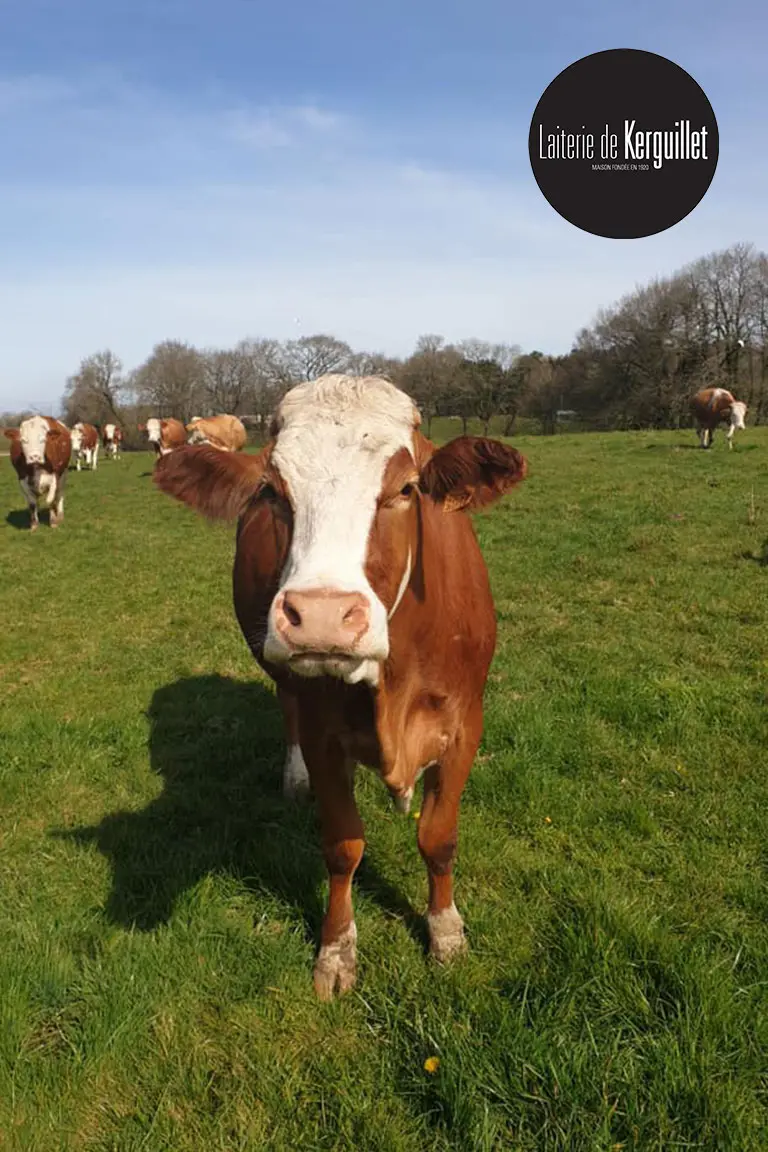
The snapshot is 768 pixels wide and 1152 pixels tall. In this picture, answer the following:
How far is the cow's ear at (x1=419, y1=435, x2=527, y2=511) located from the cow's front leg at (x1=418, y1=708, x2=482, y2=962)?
1105mm

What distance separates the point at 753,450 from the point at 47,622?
17909 millimetres

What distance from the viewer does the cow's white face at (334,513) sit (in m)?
1.72

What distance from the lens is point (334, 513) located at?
1.89m

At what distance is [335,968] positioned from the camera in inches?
111

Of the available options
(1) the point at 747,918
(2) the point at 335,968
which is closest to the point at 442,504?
(2) the point at 335,968

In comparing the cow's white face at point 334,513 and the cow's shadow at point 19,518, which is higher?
the cow's white face at point 334,513

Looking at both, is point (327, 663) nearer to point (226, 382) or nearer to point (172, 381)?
point (226, 382)

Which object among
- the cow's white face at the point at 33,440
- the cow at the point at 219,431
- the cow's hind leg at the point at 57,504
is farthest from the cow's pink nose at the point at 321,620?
the cow at the point at 219,431

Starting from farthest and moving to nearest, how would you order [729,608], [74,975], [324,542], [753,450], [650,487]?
1. [753,450]
2. [650,487]
3. [729,608]
4. [74,975]
5. [324,542]

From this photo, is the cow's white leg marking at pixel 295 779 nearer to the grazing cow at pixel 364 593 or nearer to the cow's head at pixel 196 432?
the grazing cow at pixel 364 593

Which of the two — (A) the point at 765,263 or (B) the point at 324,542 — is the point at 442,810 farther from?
(A) the point at 765,263

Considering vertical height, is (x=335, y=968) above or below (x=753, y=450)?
below

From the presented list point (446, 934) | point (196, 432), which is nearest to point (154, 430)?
point (196, 432)

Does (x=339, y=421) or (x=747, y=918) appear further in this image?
(x=747, y=918)
